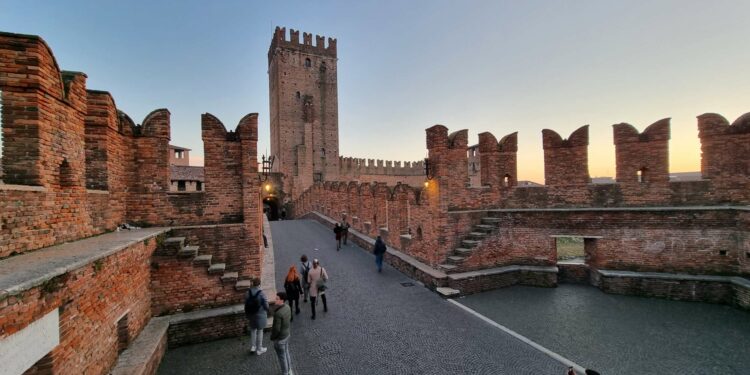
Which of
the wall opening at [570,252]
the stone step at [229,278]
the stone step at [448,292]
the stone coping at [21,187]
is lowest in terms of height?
the wall opening at [570,252]

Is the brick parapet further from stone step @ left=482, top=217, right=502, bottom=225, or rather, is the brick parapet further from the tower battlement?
the tower battlement

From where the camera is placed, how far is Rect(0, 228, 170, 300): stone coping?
2.97 metres

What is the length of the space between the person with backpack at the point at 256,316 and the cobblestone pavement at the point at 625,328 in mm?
5635

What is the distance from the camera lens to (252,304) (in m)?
6.52

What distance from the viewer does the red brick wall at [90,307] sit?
3.06 meters

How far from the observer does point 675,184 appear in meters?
9.95

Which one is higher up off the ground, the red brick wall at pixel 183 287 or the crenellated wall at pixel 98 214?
the crenellated wall at pixel 98 214

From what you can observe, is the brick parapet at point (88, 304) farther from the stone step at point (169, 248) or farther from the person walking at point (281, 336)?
the person walking at point (281, 336)

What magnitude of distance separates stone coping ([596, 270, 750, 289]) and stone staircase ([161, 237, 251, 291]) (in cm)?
1092

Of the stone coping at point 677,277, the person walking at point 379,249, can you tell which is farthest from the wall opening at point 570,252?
the person walking at point 379,249

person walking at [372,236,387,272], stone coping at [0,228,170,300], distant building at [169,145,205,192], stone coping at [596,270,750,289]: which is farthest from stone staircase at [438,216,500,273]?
distant building at [169,145,205,192]

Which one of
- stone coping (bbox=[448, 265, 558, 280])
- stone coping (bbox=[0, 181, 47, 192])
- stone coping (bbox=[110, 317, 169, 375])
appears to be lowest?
stone coping (bbox=[448, 265, 558, 280])

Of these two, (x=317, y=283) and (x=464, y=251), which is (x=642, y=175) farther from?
(x=317, y=283)

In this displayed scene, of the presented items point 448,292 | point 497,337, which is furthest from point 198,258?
point 497,337
